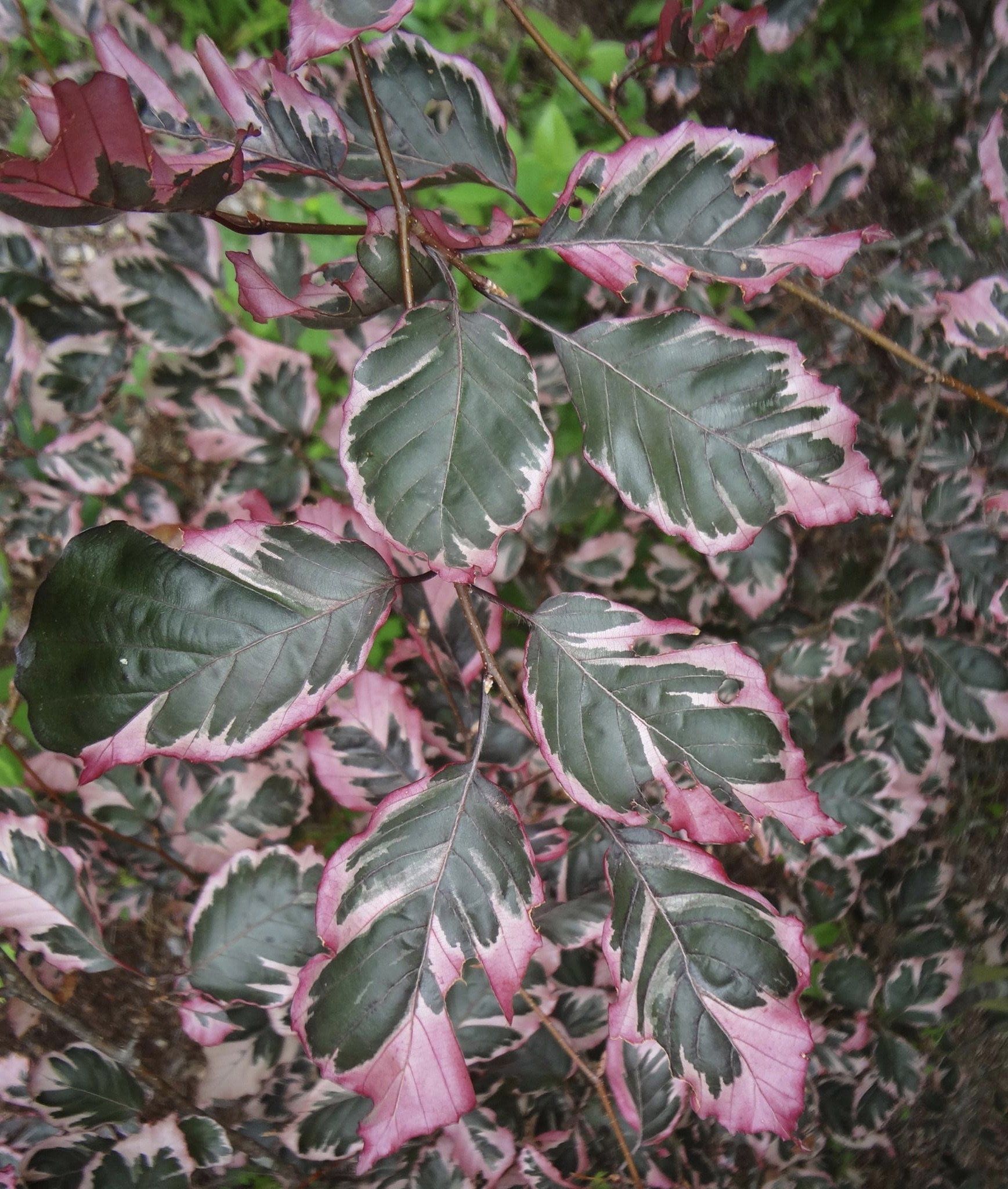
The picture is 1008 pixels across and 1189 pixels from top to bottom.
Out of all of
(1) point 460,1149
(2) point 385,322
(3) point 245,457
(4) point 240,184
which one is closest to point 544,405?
(2) point 385,322

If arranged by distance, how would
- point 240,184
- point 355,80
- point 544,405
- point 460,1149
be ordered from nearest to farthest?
point 240,184
point 355,80
point 460,1149
point 544,405

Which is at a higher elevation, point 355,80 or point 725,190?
point 355,80

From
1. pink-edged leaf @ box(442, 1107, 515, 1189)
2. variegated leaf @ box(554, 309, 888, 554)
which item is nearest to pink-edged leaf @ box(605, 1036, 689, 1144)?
pink-edged leaf @ box(442, 1107, 515, 1189)

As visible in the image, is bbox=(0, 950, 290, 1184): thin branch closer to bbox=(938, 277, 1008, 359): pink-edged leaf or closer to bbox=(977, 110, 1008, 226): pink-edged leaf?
bbox=(938, 277, 1008, 359): pink-edged leaf

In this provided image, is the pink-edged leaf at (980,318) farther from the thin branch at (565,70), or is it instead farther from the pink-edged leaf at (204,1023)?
the pink-edged leaf at (204,1023)

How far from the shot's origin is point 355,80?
842 millimetres

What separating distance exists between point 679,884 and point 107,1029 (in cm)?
118

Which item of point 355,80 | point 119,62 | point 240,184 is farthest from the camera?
point 355,80

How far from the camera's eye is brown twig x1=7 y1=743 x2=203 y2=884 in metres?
1.09

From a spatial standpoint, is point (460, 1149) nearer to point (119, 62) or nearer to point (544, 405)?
point (544, 405)

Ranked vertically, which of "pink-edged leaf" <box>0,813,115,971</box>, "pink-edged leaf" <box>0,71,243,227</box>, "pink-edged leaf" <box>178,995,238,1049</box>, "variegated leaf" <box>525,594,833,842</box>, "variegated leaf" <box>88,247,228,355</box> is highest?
"pink-edged leaf" <box>0,71,243,227</box>

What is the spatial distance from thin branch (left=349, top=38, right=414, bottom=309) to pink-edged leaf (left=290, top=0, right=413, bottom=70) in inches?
2.9

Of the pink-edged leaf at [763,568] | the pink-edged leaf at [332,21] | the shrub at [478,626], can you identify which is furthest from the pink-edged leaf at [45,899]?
the pink-edged leaf at [763,568]

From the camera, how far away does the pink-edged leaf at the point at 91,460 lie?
1188 millimetres
